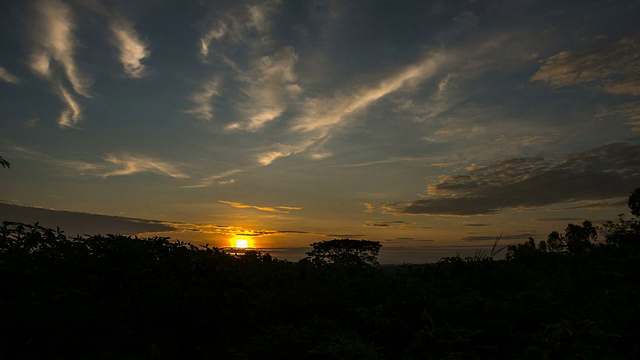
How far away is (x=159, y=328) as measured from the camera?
6512mm

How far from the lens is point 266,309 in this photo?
7453 millimetres

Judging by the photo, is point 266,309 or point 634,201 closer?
point 266,309

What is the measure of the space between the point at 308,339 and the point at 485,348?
258 cm

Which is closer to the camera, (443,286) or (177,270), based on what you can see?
(177,270)

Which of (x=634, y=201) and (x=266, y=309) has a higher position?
(x=634, y=201)

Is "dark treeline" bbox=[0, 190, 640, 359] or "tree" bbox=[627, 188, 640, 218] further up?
"tree" bbox=[627, 188, 640, 218]

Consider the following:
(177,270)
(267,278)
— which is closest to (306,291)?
(267,278)

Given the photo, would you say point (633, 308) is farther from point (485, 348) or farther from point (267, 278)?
point (267, 278)

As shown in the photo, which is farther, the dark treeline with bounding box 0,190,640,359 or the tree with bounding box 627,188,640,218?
the tree with bounding box 627,188,640,218

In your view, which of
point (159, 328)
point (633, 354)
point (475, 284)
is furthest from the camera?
point (475, 284)

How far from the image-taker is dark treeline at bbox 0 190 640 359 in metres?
6.16

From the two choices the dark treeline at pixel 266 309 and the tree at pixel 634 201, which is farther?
the tree at pixel 634 201

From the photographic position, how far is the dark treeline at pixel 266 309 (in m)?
6.16

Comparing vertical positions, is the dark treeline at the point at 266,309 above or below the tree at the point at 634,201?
below
